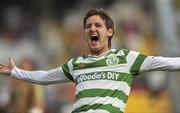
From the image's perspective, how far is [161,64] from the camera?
7.59 metres

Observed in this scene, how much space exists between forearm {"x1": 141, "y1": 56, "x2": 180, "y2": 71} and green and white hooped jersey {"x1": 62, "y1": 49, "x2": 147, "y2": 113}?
0.06 m

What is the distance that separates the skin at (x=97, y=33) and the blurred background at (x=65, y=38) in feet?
16.7

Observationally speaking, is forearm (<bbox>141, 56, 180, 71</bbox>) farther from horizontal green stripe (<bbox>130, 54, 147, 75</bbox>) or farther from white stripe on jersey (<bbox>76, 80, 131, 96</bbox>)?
white stripe on jersey (<bbox>76, 80, 131, 96</bbox>)

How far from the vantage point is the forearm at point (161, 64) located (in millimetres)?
7539

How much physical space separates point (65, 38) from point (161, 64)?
12.2 m

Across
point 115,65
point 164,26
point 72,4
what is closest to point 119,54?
point 115,65

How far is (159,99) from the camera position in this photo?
15.9 m

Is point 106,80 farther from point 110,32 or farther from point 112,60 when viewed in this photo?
point 110,32

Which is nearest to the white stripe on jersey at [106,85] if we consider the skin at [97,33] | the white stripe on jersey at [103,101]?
the white stripe on jersey at [103,101]

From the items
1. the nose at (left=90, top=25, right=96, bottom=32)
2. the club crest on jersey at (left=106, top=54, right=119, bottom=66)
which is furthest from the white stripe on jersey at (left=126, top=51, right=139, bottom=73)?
the nose at (left=90, top=25, right=96, bottom=32)

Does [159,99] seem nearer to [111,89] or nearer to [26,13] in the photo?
[26,13]

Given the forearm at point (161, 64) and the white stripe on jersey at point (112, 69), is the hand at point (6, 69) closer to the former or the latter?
the white stripe on jersey at point (112, 69)

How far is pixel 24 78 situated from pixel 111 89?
43.9 inches

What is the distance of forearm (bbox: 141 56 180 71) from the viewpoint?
7539 millimetres
